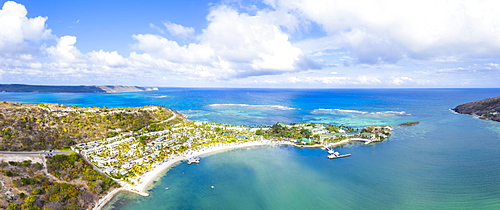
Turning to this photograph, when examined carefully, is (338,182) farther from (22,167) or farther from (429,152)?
(22,167)

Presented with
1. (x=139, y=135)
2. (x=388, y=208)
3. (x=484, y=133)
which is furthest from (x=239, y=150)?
(x=484, y=133)

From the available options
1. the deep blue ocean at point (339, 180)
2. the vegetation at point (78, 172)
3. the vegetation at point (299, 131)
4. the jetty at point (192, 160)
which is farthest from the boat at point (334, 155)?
the vegetation at point (78, 172)

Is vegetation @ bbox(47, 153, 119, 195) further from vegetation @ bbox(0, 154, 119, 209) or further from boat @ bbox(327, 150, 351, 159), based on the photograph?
boat @ bbox(327, 150, 351, 159)

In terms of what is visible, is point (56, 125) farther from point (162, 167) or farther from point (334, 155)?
point (334, 155)

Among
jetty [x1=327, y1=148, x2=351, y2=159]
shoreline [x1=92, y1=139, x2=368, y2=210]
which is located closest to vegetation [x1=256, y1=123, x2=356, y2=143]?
shoreline [x1=92, y1=139, x2=368, y2=210]

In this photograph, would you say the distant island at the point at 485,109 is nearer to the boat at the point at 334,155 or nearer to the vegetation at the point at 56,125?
the boat at the point at 334,155
